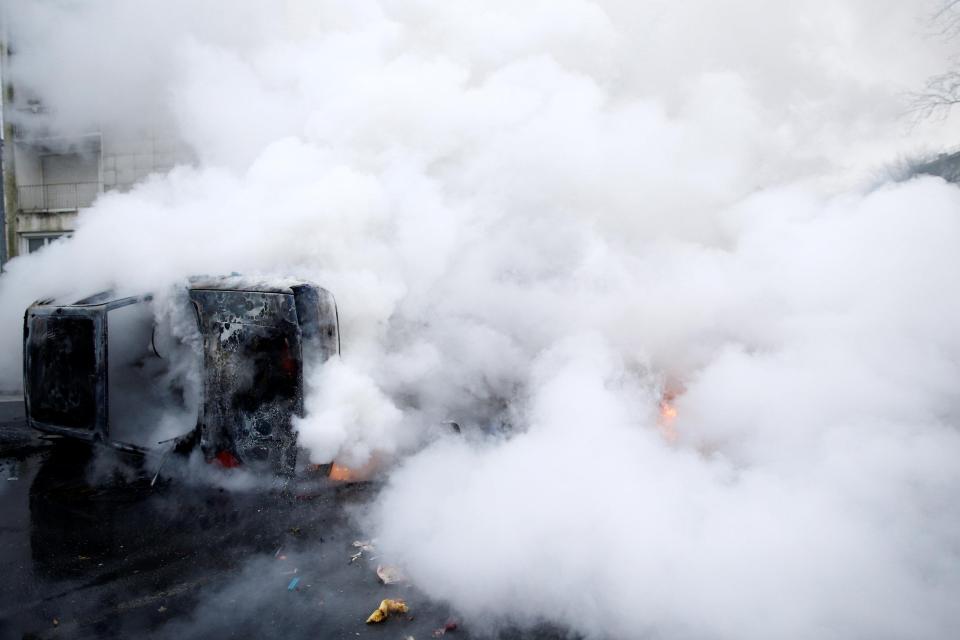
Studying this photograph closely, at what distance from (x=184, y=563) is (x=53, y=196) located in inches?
440

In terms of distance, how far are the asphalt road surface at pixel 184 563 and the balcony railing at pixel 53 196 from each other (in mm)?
8327

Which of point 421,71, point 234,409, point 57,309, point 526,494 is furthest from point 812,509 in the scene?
point 57,309

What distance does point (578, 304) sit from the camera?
4.61 m

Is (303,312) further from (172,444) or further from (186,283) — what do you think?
(172,444)

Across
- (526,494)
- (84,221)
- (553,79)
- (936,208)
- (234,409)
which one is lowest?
(526,494)

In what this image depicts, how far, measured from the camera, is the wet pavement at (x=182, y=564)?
103 inches

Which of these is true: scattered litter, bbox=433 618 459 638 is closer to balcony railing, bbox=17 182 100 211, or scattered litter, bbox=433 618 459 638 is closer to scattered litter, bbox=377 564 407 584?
scattered litter, bbox=377 564 407 584

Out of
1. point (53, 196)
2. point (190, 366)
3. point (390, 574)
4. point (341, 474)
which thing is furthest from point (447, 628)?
point (53, 196)

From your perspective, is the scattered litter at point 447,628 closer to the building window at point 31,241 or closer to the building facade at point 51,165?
the building facade at point 51,165

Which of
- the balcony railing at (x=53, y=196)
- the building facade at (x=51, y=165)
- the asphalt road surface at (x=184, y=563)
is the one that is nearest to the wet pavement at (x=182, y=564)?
the asphalt road surface at (x=184, y=563)

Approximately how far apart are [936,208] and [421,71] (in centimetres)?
415

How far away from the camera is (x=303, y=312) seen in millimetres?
3781

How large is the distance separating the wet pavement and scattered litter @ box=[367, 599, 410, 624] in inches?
1.3

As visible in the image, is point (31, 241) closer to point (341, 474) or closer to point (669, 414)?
point (341, 474)
